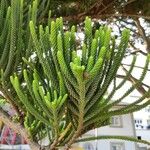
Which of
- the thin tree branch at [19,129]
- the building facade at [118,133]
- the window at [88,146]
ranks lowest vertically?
the thin tree branch at [19,129]

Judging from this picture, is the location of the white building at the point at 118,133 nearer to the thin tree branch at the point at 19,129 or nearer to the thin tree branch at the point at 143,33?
the thin tree branch at the point at 143,33

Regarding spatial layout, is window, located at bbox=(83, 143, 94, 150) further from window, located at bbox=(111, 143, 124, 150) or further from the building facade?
window, located at bbox=(111, 143, 124, 150)

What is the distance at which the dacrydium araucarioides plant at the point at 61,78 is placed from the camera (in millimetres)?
1271

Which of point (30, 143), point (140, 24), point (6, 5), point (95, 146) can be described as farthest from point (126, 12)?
point (95, 146)

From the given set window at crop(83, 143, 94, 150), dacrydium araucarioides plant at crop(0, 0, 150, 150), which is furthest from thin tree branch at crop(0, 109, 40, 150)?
window at crop(83, 143, 94, 150)

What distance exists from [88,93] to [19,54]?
40cm

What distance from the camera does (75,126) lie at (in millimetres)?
1424

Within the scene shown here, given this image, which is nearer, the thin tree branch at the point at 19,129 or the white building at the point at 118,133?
the thin tree branch at the point at 19,129

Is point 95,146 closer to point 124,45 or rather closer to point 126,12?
point 126,12

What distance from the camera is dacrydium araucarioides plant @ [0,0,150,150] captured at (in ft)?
4.17

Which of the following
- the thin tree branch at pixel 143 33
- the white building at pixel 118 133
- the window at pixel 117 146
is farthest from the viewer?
the window at pixel 117 146

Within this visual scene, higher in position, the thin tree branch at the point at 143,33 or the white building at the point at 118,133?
the white building at the point at 118,133

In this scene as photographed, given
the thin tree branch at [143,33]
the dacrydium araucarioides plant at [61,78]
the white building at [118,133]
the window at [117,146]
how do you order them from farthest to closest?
the window at [117,146] < the white building at [118,133] < the thin tree branch at [143,33] < the dacrydium araucarioides plant at [61,78]

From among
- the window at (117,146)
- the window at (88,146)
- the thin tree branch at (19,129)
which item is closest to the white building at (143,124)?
the window at (117,146)
